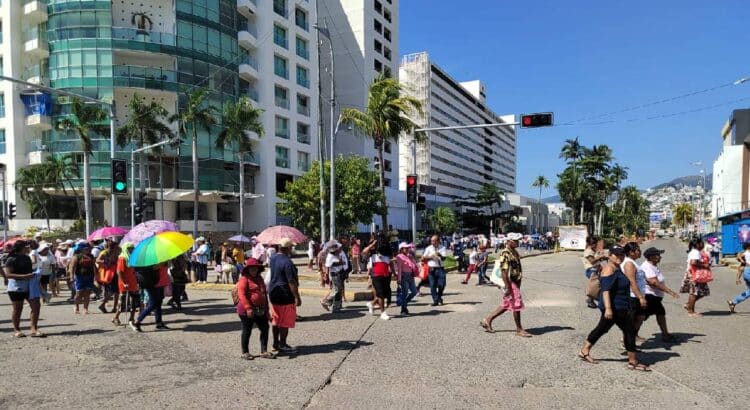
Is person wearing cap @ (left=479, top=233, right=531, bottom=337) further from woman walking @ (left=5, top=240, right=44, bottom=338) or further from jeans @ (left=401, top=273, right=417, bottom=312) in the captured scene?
woman walking @ (left=5, top=240, right=44, bottom=338)

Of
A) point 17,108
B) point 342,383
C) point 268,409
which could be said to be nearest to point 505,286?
point 342,383

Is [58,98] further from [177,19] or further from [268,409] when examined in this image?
[268,409]

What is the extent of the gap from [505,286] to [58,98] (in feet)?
131

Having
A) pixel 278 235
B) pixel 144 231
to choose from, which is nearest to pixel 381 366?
pixel 144 231

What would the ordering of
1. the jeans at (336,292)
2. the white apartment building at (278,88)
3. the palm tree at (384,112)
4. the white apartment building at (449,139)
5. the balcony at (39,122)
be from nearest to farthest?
1. the jeans at (336,292)
2. the palm tree at (384,112)
3. the balcony at (39,122)
4. the white apartment building at (278,88)
5. the white apartment building at (449,139)

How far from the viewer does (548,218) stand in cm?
A: 14425

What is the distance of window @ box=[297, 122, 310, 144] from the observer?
48.9 meters

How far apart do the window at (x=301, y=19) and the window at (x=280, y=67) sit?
4.61m

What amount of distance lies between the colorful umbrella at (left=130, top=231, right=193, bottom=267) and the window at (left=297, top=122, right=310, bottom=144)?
4055cm

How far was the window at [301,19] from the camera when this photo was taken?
48.8 m

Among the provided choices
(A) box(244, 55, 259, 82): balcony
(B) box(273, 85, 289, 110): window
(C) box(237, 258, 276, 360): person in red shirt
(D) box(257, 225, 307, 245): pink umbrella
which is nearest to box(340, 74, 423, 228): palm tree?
(D) box(257, 225, 307, 245): pink umbrella

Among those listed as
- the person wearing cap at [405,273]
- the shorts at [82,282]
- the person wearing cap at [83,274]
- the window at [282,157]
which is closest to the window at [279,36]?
the window at [282,157]

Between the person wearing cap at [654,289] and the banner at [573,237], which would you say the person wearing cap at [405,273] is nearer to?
the person wearing cap at [654,289]

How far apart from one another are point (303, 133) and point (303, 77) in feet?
17.9
